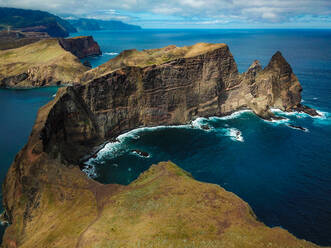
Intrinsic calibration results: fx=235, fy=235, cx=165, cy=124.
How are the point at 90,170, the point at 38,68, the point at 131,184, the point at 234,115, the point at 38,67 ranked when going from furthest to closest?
the point at 38,67, the point at 38,68, the point at 234,115, the point at 90,170, the point at 131,184

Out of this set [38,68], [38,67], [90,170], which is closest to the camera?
[90,170]

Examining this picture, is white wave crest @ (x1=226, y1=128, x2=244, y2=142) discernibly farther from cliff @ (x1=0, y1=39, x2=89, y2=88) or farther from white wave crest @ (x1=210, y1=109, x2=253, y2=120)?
cliff @ (x1=0, y1=39, x2=89, y2=88)

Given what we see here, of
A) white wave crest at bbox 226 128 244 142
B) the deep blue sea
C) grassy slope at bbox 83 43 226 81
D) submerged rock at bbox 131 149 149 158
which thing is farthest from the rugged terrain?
white wave crest at bbox 226 128 244 142

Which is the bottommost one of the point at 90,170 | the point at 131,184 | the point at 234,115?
the point at 90,170

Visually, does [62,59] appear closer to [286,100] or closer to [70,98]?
[70,98]

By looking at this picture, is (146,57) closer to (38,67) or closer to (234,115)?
(234,115)

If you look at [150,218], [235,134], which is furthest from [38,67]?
[150,218]

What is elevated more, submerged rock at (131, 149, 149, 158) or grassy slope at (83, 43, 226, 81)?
grassy slope at (83, 43, 226, 81)

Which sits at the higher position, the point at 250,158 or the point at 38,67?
the point at 38,67
